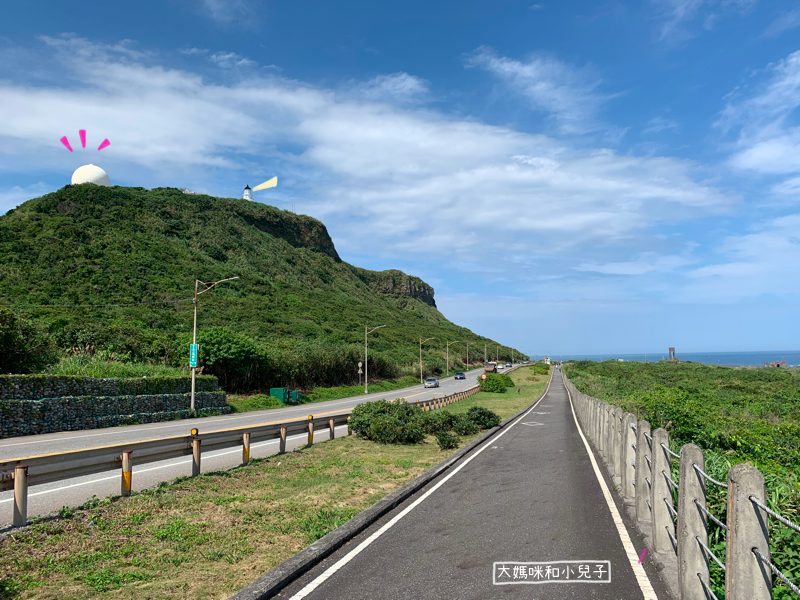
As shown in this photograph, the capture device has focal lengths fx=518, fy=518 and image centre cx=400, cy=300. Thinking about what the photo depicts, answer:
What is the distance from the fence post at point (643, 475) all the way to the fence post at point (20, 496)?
8.32 meters

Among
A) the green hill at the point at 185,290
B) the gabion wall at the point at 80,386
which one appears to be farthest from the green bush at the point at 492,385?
the gabion wall at the point at 80,386

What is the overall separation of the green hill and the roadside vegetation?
1062 inches

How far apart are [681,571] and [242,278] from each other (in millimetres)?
87731

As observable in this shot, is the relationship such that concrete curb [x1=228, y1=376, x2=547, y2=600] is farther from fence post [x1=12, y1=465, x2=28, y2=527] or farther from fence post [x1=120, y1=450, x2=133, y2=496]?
fence post [x1=120, y1=450, x2=133, y2=496]

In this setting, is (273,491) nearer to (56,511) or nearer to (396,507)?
(396,507)

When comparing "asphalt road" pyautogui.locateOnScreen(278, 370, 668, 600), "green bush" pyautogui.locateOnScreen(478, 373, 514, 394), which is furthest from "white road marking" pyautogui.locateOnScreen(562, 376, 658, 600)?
"green bush" pyautogui.locateOnScreen(478, 373, 514, 394)

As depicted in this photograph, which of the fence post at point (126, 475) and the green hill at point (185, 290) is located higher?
the green hill at point (185, 290)

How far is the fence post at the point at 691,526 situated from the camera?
4602 millimetres

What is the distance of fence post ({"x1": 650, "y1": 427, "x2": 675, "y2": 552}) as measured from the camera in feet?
19.0

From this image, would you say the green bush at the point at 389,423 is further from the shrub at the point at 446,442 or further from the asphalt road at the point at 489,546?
the asphalt road at the point at 489,546

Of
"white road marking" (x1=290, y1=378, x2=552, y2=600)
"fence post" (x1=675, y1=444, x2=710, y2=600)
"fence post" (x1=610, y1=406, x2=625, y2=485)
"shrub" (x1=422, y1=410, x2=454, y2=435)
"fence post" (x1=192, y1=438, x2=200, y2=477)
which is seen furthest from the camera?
"shrub" (x1=422, y1=410, x2=454, y2=435)

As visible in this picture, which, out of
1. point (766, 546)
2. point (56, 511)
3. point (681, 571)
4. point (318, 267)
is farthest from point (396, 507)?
point (318, 267)

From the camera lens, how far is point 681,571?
4789 millimetres

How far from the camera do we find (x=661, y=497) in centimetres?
600
